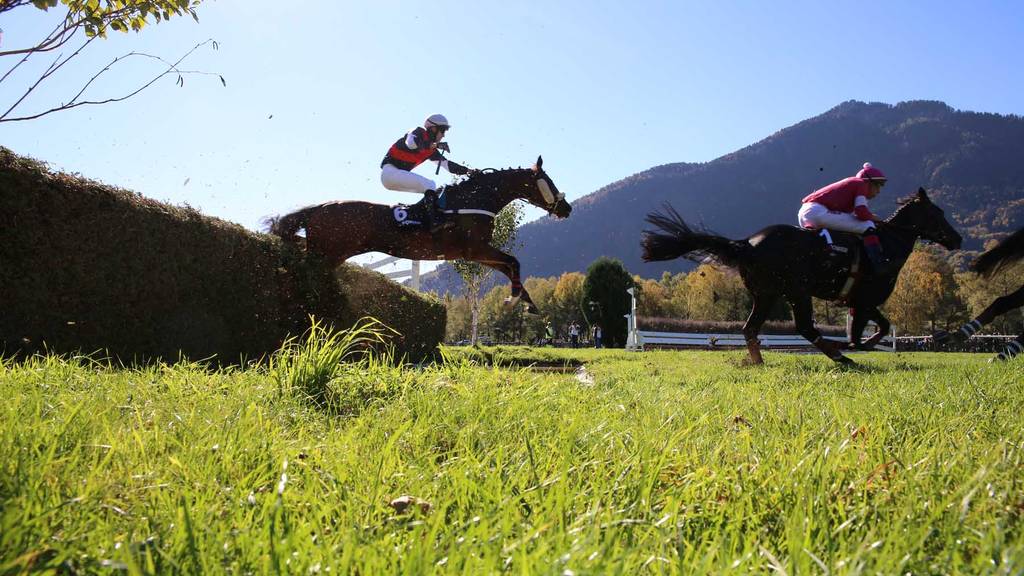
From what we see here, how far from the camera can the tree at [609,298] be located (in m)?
48.8

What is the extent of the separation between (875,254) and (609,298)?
43203 millimetres

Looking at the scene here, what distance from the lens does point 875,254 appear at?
25.7 ft

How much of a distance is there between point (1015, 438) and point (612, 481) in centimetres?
190

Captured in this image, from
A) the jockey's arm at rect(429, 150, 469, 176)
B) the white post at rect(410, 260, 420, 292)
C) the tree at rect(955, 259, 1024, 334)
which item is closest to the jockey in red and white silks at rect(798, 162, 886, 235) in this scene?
the jockey's arm at rect(429, 150, 469, 176)

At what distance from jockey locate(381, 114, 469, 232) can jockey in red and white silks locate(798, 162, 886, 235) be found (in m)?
4.94

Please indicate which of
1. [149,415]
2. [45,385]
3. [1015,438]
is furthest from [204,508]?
[1015,438]

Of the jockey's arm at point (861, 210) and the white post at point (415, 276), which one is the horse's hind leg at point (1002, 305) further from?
the white post at point (415, 276)

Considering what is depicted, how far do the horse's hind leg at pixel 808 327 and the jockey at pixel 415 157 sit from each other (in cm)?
489

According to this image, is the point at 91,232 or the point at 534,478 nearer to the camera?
the point at 534,478

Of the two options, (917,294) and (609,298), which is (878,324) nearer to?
(917,294)

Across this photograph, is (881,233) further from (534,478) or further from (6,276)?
(6,276)

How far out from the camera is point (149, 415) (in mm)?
2662

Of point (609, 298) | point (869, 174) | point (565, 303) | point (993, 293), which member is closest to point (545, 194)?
point (869, 174)

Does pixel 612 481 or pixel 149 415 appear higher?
pixel 149 415
